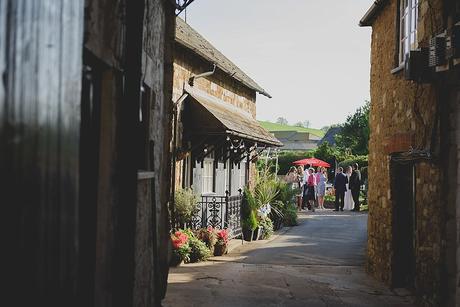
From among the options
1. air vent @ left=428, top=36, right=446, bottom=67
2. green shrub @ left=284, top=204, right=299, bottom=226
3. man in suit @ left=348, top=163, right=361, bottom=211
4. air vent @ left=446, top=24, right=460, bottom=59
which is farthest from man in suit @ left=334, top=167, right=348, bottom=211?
air vent @ left=446, top=24, right=460, bottom=59

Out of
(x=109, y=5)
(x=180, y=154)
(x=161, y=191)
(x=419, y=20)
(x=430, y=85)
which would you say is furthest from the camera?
(x=180, y=154)

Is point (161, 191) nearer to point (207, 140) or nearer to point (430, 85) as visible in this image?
point (430, 85)

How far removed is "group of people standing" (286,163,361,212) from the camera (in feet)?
68.3

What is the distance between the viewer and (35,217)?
2537mm

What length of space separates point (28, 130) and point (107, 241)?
6.03ft

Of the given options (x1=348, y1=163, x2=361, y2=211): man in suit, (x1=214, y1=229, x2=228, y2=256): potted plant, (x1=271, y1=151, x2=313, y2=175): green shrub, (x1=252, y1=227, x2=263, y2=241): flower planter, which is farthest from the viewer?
(x1=271, y1=151, x2=313, y2=175): green shrub

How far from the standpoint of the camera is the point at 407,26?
8.64 meters

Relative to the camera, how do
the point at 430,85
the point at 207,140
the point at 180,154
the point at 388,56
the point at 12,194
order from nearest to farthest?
the point at 12,194, the point at 430,85, the point at 388,56, the point at 180,154, the point at 207,140

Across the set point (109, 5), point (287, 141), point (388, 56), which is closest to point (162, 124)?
point (109, 5)

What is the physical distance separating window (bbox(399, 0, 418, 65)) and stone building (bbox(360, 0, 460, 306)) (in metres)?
0.02

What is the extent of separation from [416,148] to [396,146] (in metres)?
1.00

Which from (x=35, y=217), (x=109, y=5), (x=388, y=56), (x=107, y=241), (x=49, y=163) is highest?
(x=388, y=56)

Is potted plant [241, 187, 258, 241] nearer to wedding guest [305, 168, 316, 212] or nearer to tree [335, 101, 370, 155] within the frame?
wedding guest [305, 168, 316, 212]

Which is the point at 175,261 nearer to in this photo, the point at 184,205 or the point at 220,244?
the point at 184,205
